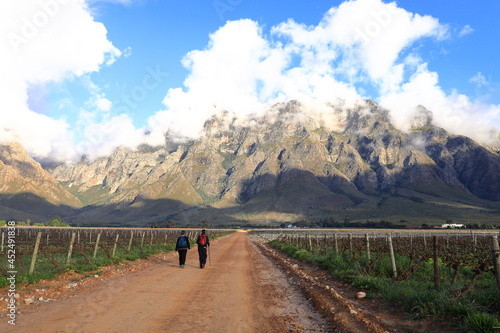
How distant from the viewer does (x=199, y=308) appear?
9.16 meters

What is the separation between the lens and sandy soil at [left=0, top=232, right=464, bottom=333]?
24.4 ft

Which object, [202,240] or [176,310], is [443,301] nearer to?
[176,310]

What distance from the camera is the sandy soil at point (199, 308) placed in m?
7.43

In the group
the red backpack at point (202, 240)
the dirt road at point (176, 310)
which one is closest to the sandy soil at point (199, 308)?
the dirt road at point (176, 310)

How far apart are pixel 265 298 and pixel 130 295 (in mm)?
4615

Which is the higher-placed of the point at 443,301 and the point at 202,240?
the point at 202,240

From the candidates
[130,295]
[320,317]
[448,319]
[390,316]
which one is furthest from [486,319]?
[130,295]

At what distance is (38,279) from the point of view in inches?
523

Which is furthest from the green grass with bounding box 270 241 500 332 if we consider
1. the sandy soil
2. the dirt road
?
the dirt road

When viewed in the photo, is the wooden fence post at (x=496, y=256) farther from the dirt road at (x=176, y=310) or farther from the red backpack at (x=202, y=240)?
the red backpack at (x=202, y=240)

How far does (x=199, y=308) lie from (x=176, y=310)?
667mm

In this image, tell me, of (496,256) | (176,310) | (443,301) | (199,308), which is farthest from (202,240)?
(496,256)

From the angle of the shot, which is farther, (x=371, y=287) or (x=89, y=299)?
(x=371, y=287)

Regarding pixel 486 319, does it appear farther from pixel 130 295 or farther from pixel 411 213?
pixel 411 213
